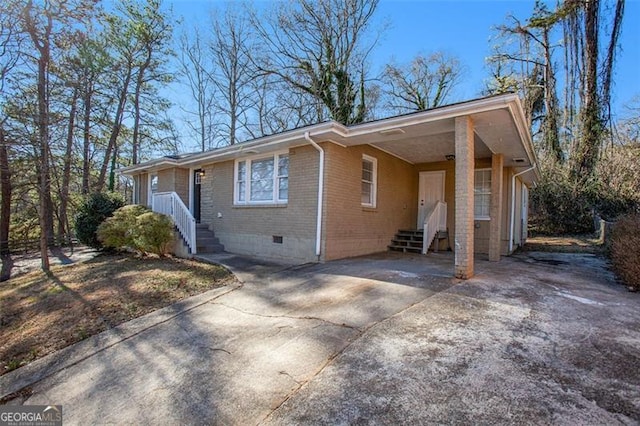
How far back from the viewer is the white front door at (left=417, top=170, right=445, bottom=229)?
1077cm

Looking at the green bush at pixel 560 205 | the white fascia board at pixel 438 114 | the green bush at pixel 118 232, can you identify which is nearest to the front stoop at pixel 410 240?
the white fascia board at pixel 438 114

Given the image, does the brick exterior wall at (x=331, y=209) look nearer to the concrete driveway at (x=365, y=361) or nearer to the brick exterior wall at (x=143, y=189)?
the brick exterior wall at (x=143, y=189)

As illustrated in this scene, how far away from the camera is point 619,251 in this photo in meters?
6.18

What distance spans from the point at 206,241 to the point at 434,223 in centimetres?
714

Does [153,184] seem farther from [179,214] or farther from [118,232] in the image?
[179,214]

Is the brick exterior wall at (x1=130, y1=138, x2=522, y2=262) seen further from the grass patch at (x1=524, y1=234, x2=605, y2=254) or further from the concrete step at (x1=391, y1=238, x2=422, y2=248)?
the grass patch at (x1=524, y1=234, x2=605, y2=254)

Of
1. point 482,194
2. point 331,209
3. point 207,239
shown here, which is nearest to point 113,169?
point 207,239

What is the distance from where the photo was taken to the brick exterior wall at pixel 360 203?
25.5ft

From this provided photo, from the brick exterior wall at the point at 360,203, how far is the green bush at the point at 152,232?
4.59 m

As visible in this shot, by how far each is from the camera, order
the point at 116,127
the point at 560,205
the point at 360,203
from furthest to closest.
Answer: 1. the point at 116,127
2. the point at 560,205
3. the point at 360,203

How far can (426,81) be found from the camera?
2116 centimetres

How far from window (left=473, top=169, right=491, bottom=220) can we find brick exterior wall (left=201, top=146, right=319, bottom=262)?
5600 millimetres

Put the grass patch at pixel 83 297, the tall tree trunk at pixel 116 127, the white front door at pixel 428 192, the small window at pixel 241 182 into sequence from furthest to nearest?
the tall tree trunk at pixel 116 127
the white front door at pixel 428 192
the small window at pixel 241 182
the grass patch at pixel 83 297

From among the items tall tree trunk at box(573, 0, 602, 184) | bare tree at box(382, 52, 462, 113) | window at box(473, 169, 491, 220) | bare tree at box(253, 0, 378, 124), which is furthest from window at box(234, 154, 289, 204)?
tall tree trunk at box(573, 0, 602, 184)
